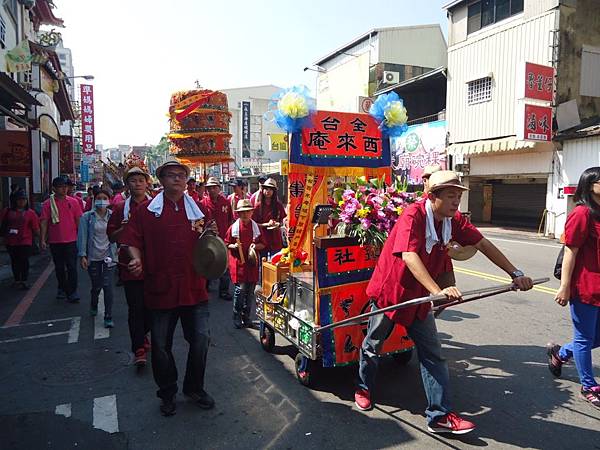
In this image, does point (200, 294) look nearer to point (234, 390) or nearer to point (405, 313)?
point (234, 390)

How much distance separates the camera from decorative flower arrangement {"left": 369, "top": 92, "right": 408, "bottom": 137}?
→ 5.02 meters

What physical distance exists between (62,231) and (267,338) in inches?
166

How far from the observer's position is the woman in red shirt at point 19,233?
8469 millimetres

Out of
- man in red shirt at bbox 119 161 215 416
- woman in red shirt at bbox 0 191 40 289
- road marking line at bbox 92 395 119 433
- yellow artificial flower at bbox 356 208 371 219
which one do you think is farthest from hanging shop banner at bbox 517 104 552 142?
road marking line at bbox 92 395 119 433

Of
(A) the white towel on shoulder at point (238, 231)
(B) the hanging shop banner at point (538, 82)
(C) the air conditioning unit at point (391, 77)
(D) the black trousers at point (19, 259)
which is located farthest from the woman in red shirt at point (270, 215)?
(C) the air conditioning unit at point (391, 77)

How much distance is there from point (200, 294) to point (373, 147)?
2635 mm

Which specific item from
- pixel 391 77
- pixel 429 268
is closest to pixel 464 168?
pixel 391 77

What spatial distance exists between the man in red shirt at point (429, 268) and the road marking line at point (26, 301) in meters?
5.47

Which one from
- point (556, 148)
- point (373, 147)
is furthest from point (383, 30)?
point (373, 147)

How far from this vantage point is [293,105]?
4488 millimetres

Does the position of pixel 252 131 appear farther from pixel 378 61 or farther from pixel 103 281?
pixel 103 281

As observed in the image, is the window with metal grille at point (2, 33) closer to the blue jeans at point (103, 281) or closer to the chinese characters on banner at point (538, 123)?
the blue jeans at point (103, 281)

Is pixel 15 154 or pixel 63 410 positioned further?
pixel 15 154

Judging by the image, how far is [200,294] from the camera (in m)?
3.77
